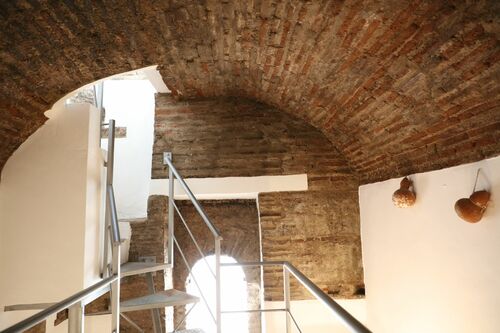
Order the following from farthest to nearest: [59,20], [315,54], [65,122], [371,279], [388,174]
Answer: [371,279] → [388,174] → [65,122] → [315,54] → [59,20]

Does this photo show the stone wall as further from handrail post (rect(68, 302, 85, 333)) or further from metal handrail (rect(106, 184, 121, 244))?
handrail post (rect(68, 302, 85, 333))

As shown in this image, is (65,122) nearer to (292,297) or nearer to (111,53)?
(111,53)

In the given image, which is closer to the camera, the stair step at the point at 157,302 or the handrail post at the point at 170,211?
the stair step at the point at 157,302

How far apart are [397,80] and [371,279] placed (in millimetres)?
2169

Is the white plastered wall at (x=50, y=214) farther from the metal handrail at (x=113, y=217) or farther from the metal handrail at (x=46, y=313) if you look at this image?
the metal handrail at (x=46, y=313)

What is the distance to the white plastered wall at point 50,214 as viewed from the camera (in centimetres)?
299

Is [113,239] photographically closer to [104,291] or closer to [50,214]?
[104,291]

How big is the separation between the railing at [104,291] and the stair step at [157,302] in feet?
0.63

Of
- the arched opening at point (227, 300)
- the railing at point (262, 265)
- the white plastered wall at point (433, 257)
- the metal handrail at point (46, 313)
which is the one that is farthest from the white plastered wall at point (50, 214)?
the white plastered wall at point (433, 257)

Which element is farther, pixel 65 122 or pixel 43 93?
pixel 65 122

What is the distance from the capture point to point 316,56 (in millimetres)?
2734

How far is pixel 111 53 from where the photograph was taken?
8.57 ft

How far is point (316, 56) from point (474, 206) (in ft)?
4.73

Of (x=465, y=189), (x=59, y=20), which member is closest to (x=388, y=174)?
(x=465, y=189)
